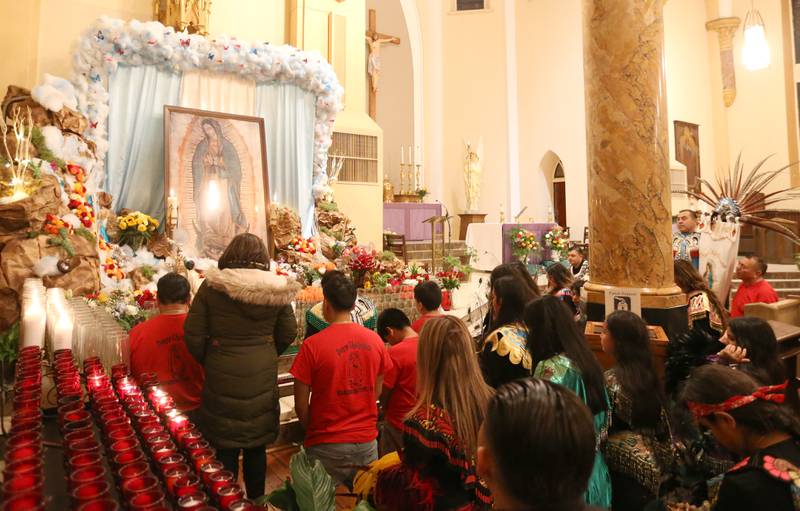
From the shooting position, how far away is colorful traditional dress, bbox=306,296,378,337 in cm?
360

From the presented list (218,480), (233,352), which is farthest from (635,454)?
(233,352)

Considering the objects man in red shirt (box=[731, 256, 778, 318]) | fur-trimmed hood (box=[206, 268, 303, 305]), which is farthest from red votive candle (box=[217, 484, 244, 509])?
man in red shirt (box=[731, 256, 778, 318])

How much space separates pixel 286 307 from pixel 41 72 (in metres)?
7.55

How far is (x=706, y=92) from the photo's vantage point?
1791 centimetres

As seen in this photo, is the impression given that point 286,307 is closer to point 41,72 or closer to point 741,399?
point 741,399

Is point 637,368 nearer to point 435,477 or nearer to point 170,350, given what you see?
point 435,477

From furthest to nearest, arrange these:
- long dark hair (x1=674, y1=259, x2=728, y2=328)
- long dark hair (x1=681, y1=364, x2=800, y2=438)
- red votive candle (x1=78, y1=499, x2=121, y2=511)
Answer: long dark hair (x1=674, y1=259, x2=728, y2=328), long dark hair (x1=681, y1=364, x2=800, y2=438), red votive candle (x1=78, y1=499, x2=121, y2=511)

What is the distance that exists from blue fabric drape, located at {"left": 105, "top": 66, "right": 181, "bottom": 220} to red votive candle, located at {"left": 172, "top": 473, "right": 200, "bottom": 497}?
25.9 ft

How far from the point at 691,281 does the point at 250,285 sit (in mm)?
3411

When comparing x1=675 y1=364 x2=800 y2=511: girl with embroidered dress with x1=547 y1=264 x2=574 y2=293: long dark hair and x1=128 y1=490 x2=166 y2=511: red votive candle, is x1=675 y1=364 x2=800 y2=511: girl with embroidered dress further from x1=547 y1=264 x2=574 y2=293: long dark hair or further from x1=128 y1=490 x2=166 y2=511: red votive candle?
x1=547 y1=264 x2=574 y2=293: long dark hair

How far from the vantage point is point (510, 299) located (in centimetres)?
285

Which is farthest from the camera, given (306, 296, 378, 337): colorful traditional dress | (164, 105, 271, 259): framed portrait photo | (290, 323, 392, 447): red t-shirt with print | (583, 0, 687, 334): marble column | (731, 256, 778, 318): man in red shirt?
(164, 105, 271, 259): framed portrait photo

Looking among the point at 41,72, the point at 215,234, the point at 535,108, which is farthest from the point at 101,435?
the point at 535,108

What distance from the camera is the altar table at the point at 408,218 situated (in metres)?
14.4
